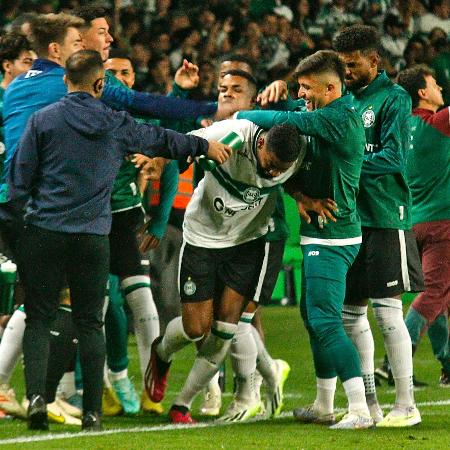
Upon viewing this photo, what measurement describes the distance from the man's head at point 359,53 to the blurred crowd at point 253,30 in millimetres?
6631


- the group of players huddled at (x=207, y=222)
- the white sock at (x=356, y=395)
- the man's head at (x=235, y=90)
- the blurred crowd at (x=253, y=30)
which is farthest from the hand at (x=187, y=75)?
the blurred crowd at (x=253, y=30)

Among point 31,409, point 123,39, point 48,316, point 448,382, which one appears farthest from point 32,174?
point 123,39

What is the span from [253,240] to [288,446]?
1.48 m

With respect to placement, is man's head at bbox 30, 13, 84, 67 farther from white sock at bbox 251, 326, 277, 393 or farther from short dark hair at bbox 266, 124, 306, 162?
white sock at bbox 251, 326, 277, 393

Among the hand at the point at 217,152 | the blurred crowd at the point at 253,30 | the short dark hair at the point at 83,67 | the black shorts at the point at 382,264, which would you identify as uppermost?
the blurred crowd at the point at 253,30

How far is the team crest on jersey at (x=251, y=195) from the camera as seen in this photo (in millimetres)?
6820

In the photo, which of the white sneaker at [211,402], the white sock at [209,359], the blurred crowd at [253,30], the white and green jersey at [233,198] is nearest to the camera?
the white and green jersey at [233,198]

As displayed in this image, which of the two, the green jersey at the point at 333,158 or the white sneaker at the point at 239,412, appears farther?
the white sneaker at the point at 239,412

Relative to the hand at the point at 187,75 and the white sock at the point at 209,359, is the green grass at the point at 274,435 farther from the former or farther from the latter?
the hand at the point at 187,75

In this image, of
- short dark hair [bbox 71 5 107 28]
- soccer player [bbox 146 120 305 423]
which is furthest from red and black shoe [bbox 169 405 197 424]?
short dark hair [bbox 71 5 107 28]

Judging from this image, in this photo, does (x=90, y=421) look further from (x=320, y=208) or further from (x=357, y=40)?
(x=357, y=40)

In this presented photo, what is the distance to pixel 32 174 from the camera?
6188mm

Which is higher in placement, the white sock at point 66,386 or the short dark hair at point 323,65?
the short dark hair at point 323,65

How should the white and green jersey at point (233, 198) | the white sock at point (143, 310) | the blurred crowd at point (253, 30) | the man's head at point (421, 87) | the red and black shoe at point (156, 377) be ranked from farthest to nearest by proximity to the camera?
the blurred crowd at point (253, 30) < the man's head at point (421, 87) < the white sock at point (143, 310) < the red and black shoe at point (156, 377) < the white and green jersey at point (233, 198)
